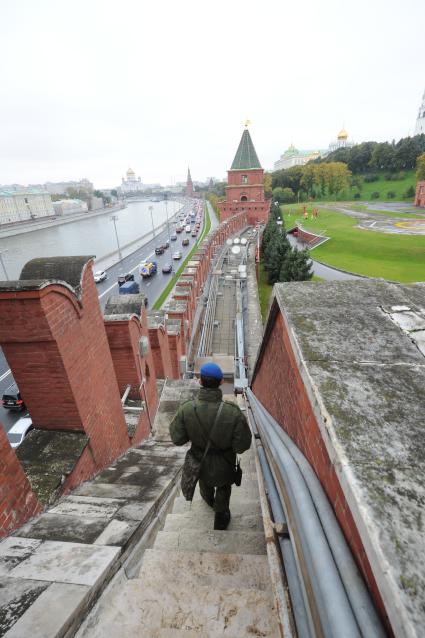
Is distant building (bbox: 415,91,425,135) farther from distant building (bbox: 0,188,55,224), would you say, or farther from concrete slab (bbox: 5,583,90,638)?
concrete slab (bbox: 5,583,90,638)

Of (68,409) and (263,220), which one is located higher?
(68,409)

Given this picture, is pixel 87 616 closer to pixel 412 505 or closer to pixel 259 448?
pixel 412 505

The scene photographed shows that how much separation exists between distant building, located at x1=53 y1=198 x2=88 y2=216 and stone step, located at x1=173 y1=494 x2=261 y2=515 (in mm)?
105941

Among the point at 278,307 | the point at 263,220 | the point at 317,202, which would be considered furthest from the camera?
the point at 317,202

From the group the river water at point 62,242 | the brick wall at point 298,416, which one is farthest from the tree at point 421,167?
the brick wall at point 298,416

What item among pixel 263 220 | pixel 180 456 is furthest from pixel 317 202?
pixel 180 456

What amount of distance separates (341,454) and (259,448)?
5.64 ft

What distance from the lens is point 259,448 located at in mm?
2920

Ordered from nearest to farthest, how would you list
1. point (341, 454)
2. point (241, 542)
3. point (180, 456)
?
point (341, 454), point (241, 542), point (180, 456)

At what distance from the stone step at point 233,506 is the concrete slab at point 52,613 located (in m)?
1.63

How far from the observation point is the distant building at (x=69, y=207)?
95.2m

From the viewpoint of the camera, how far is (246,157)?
39.2m

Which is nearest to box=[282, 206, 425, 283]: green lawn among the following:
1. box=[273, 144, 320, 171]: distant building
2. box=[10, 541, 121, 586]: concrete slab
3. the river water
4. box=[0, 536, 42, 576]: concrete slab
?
box=[10, 541, 121, 586]: concrete slab

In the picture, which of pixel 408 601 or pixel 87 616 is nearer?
pixel 408 601
